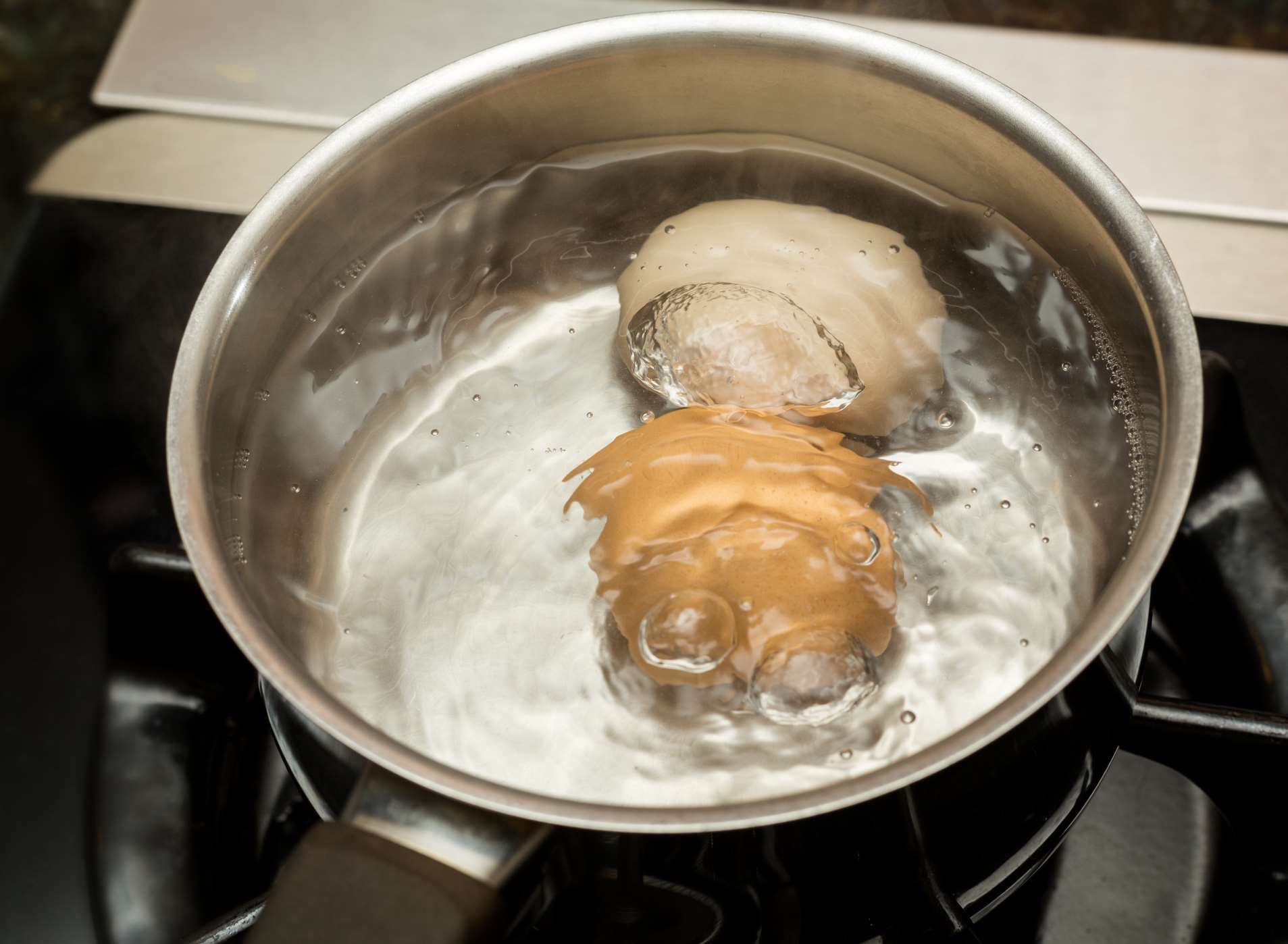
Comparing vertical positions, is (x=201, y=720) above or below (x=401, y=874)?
below

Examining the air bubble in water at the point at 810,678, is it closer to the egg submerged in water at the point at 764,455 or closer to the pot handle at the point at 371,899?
the egg submerged in water at the point at 764,455

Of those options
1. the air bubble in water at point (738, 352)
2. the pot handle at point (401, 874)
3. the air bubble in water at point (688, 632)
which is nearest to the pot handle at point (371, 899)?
the pot handle at point (401, 874)

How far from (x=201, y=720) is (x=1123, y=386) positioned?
349 millimetres

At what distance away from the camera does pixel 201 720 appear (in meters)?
0.45

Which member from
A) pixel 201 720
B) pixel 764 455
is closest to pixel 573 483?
pixel 764 455

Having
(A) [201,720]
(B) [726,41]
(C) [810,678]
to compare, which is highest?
(B) [726,41]

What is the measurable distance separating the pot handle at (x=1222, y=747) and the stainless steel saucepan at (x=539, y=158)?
1.1 inches

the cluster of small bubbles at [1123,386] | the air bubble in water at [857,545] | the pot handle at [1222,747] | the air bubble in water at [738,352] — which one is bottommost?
the pot handle at [1222,747]

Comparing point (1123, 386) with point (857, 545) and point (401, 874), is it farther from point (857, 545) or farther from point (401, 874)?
point (401, 874)

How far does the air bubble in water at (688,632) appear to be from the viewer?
36 cm

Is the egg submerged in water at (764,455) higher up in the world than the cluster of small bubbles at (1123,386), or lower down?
lower down

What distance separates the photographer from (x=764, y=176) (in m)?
0.46

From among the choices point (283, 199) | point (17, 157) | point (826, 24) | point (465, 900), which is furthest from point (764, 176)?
point (17, 157)

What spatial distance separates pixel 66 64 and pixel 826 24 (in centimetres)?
69
